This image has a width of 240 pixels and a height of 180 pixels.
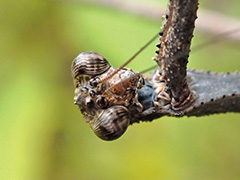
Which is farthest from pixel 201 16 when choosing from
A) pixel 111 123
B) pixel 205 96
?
pixel 111 123

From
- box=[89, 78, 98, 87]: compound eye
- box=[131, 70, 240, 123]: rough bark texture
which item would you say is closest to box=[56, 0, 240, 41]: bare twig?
box=[131, 70, 240, 123]: rough bark texture

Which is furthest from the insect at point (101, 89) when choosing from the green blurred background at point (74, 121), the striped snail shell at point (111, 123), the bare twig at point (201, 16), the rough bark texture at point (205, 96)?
the bare twig at point (201, 16)

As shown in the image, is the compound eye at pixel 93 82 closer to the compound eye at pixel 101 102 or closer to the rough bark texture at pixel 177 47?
the compound eye at pixel 101 102

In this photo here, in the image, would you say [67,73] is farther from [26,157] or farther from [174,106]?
[174,106]

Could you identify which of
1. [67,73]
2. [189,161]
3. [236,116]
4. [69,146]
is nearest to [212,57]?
[236,116]

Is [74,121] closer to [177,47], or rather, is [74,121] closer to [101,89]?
[101,89]

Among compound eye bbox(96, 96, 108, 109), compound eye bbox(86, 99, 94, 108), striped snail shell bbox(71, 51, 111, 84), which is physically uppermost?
striped snail shell bbox(71, 51, 111, 84)

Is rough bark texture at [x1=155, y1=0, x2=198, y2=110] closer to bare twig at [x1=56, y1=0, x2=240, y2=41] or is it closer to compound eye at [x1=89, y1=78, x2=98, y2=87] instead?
compound eye at [x1=89, y1=78, x2=98, y2=87]
